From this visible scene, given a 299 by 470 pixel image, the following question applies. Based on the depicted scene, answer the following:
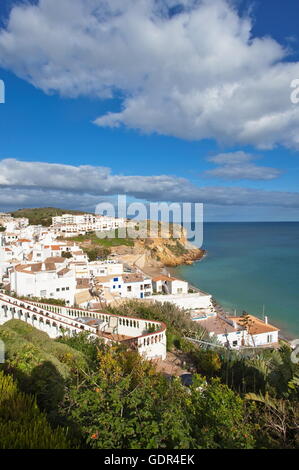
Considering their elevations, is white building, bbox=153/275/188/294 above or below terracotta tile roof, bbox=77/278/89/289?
below

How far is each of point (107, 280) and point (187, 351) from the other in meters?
14.5

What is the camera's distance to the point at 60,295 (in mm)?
20250

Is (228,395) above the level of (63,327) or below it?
above

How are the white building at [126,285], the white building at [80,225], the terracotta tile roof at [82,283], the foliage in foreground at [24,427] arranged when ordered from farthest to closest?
the white building at [80,225] → the white building at [126,285] → the terracotta tile roof at [82,283] → the foliage in foreground at [24,427]

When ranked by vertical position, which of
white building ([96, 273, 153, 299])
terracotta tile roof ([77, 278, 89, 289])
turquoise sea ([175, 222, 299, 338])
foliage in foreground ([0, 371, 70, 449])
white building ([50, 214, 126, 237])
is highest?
white building ([50, 214, 126, 237])

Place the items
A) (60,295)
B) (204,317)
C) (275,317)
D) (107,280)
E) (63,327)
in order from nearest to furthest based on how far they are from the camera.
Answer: (63,327) < (60,295) < (204,317) < (107,280) < (275,317)

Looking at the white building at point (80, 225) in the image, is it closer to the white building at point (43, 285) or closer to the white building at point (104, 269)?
the white building at point (104, 269)

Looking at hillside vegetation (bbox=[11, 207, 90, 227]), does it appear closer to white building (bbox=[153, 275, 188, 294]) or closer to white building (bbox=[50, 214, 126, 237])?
white building (bbox=[50, 214, 126, 237])

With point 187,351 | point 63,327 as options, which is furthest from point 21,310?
point 187,351

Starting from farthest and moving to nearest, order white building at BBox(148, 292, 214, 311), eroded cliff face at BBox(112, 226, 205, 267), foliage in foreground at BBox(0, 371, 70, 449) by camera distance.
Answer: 1. eroded cliff face at BBox(112, 226, 205, 267)
2. white building at BBox(148, 292, 214, 311)
3. foliage in foreground at BBox(0, 371, 70, 449)

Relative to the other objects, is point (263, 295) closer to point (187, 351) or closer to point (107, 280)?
point (107, 280)

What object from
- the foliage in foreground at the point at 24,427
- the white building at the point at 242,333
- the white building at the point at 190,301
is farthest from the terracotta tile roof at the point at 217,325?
the foliage in foreground at the point at 24,427

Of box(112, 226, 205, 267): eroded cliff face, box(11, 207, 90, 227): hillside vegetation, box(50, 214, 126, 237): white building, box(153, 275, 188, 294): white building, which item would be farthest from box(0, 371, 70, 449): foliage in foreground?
box(11, 207, 90, 227): hillside vegetation

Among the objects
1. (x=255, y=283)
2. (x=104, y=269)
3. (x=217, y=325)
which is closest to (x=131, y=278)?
(x=104, y=269)
